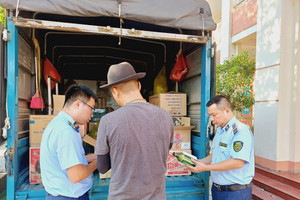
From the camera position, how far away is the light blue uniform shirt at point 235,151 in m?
2.00

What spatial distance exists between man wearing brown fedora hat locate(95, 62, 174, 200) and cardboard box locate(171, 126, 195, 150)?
1393mm

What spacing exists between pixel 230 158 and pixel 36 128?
222cm

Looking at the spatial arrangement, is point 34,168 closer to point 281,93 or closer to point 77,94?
point 77,94

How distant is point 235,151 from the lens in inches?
78.8

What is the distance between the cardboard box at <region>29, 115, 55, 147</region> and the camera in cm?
256

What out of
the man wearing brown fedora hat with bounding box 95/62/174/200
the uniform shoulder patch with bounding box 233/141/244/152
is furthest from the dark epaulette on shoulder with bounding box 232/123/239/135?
the man wearing brown fedora hat with bounding box 95/62/174/200

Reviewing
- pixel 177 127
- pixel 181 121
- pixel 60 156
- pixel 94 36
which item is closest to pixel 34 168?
pixel 60 156

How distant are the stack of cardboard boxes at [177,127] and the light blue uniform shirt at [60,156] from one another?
1.42m

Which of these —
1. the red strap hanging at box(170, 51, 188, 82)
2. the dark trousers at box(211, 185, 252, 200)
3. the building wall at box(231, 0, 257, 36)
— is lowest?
the dark trousers at box(211, 185, 252, 200)

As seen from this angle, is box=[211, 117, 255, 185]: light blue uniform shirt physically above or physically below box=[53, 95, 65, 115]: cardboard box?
below

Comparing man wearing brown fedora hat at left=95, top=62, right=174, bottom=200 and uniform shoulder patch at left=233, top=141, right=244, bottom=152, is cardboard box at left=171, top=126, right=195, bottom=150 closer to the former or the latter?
uniform shoulder patch at left=233, top=141, right=244, bottom=152

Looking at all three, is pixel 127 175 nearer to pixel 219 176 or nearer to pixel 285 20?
pixel 219 176

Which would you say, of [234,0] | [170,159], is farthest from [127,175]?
[234,0]

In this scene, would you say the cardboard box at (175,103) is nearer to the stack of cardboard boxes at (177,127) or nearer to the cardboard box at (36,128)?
the stack of cardboard boxes at (177,127)
